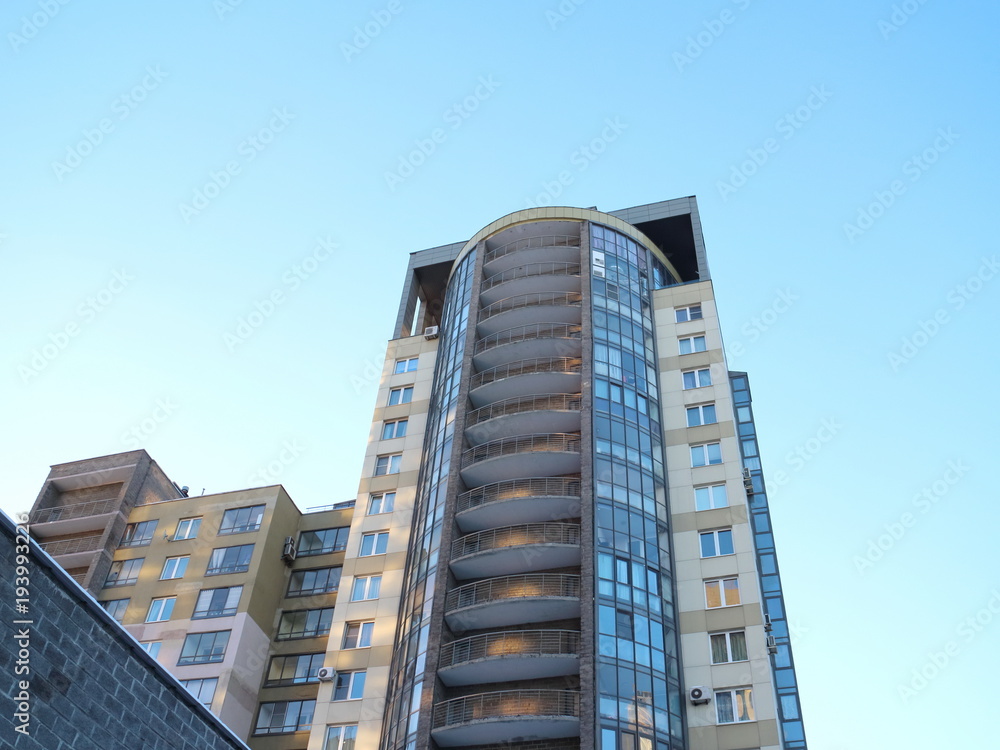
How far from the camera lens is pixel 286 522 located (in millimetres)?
54500

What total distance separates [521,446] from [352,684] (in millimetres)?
13562

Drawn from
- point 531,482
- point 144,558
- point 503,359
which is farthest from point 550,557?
point 144,558

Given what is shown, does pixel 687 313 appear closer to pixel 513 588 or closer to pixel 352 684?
pixel 513 588

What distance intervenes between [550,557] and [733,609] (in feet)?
26.3

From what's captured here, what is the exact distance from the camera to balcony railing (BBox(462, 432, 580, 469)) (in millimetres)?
43594

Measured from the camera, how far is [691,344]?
49.8 metres

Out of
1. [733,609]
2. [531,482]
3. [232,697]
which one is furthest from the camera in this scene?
[232,697]

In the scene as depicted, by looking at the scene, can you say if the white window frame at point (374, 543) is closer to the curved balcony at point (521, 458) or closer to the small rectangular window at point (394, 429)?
the curved balcony at point (521, 458)

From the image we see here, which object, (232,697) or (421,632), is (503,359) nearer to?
(421,632)

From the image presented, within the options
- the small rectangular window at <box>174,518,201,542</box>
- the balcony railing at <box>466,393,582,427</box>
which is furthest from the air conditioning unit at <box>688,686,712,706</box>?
the small rectangular window at <box>174,518,201,542</box>

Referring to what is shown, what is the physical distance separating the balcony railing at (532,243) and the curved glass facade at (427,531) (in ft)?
4.99

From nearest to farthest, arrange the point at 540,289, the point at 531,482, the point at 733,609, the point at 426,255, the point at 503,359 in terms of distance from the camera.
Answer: the point at 733,609 < the point at 531,482 < the point at 503,359 < the point at 540,289 < the point at 426,255

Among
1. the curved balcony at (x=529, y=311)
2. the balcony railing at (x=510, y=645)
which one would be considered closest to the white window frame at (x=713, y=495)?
the balcony railing at (x=510, y=645)

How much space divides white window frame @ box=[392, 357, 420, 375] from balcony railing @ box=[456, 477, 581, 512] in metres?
14.7
